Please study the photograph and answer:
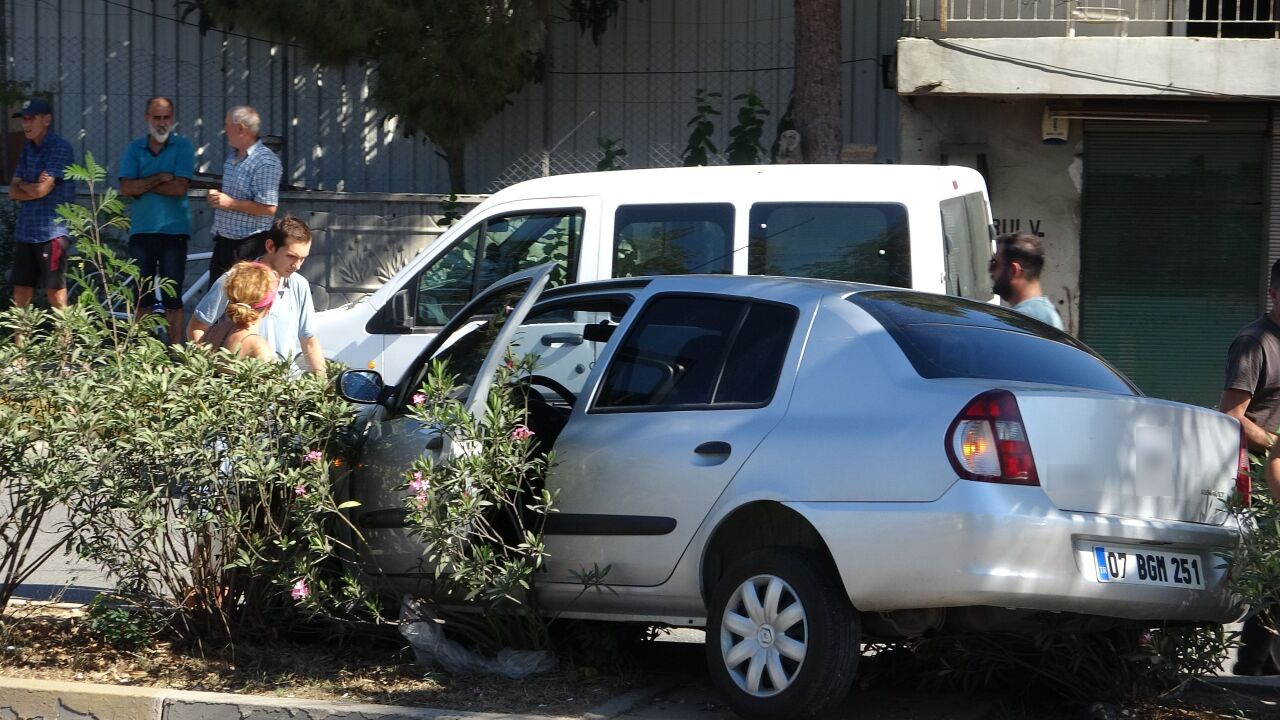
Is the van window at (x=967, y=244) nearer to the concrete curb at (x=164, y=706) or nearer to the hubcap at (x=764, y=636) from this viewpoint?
the hubcap at (x=764, y=636)

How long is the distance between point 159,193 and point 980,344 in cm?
694

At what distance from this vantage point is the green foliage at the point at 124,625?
5879 millimetres

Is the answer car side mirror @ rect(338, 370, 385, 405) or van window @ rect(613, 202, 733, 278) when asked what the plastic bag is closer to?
car side mirror @ rect(338, 370, 385, 405)

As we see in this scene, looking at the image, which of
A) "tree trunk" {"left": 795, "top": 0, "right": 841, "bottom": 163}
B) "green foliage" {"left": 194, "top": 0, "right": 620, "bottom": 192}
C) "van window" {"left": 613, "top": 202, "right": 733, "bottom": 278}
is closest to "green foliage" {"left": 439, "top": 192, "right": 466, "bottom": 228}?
"green foliage" {"left": 194, "top": 0, "right": 620, "bottom": 192}

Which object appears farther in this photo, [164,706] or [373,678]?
[373,678]

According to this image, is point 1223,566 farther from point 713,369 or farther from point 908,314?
point 713,369

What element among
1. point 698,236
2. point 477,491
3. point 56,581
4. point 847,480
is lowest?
point 56,581

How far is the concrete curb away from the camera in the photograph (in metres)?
5.02

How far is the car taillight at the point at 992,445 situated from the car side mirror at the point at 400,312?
4885mm

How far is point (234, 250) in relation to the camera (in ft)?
31.7

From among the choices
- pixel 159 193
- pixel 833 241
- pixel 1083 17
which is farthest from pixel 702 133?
pixel 833 241

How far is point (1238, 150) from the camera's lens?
13383 mm

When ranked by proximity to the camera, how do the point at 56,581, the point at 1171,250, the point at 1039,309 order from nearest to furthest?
the point at 1039,309, the point at 56,581, the point at 1171,250

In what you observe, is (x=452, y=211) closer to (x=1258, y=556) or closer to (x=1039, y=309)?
(x=1039, y=309)
